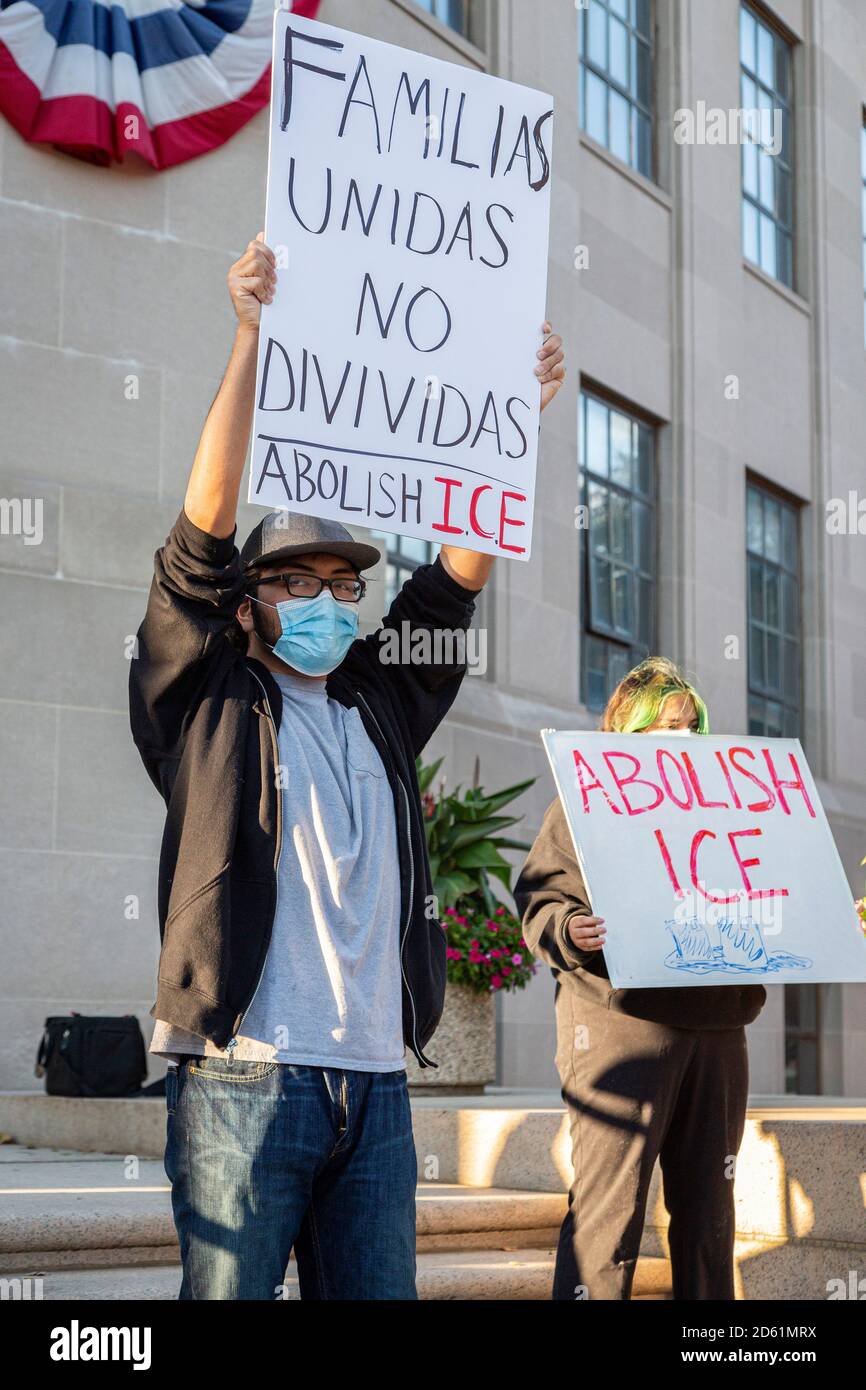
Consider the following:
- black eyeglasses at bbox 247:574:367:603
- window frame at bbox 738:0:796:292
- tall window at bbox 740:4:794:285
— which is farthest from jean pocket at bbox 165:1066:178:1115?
tall window at bbox 740:4:794:285

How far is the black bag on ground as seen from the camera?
815 centimetres

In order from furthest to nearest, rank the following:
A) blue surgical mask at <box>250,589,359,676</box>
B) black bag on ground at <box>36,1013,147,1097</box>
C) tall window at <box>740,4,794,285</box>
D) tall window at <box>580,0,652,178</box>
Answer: tall window at <box>740,4,794,285</box> < tall window at <box>580,0,652,178</box> < black bag on ground at <box>36,1013,147,1097</box> < blue surgical mask at <box>250,589,359,676</box>

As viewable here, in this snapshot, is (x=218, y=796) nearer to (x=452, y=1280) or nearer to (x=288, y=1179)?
(x=288, y=1179)

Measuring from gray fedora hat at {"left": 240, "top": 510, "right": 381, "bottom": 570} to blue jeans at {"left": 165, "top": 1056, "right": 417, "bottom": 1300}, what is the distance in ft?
3.18

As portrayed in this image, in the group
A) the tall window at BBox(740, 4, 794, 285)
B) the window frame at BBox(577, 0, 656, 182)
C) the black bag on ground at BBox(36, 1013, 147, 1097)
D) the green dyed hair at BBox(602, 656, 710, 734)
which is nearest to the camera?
the green dyed hair at BBox(602, 656, 710, 734)

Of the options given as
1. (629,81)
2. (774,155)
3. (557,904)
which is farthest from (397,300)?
(774,155)

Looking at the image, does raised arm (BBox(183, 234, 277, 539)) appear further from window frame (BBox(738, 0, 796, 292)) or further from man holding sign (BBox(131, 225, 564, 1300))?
window frame (BBox(738, 0, 796, 292))

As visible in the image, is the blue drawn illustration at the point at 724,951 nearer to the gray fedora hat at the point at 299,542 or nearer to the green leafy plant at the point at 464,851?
the gray fedora hat at the point at 299,542

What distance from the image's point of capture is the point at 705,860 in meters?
4.52

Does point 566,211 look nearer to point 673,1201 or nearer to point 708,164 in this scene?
point 708,164

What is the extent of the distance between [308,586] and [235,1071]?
94 cm

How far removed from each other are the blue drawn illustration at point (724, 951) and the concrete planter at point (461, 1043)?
3840mm

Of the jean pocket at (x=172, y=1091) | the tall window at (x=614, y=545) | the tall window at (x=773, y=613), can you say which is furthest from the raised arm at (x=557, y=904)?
the tall window at (x=773, y=613)

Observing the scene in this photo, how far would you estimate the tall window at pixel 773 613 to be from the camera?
55.8 feet
